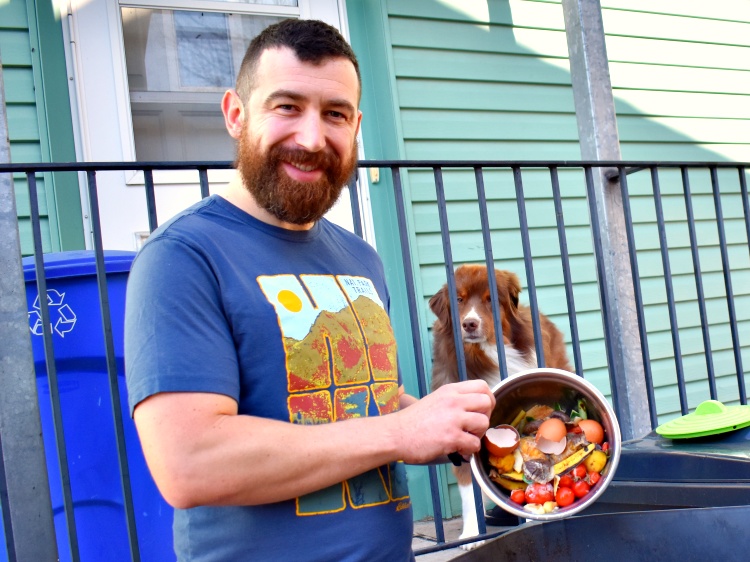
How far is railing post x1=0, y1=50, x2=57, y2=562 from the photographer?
1.97 meters

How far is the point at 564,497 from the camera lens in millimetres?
1224

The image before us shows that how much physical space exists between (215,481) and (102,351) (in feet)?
4.15

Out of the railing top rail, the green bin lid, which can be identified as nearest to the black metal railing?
the railing top rail

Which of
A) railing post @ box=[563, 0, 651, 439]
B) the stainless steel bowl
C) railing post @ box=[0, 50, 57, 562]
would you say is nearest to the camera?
the stainless steel bowl

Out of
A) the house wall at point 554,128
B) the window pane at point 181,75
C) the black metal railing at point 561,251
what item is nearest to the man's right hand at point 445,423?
the black metal railing at point 561,251

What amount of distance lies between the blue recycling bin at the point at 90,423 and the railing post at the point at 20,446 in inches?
3.6

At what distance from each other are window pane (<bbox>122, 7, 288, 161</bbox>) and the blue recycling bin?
176cm

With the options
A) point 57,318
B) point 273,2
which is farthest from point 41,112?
point 57,318

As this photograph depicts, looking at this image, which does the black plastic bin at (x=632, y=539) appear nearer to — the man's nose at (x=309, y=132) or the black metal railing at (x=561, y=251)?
the man's nose at (x=309, y=132)

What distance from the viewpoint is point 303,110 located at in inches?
53.2

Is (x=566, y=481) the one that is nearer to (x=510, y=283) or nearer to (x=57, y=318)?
(x=57, y=318)

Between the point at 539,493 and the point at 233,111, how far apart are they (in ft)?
3.04

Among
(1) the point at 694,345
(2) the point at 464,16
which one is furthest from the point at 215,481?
(1) the point at 694,345

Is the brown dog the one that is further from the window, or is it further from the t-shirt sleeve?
the t-shirt sleeve
